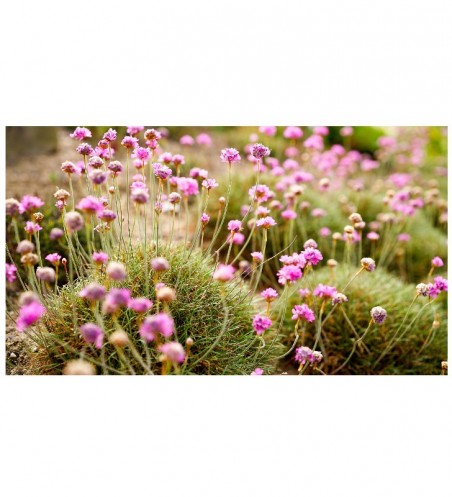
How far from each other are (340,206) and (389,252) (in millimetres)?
464

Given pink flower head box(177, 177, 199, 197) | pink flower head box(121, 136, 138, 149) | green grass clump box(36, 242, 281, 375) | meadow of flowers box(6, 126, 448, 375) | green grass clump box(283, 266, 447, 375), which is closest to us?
meadow of flowers box(6, 126, 448, 375)

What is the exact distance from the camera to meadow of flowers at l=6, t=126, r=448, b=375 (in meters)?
1.59

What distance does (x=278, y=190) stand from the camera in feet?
9.88

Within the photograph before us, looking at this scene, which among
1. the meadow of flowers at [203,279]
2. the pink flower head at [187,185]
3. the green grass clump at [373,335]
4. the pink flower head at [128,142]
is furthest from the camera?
the green grass clump at [373,335]

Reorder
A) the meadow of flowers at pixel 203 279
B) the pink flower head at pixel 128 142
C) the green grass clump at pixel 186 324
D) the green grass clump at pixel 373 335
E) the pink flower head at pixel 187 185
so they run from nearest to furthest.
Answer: the meadow of flowers at pixel 203 279, the green grass clump at pixel 186 324, the pink flower head at pixel 128 142, the pink flower head at pixel 187 185, the green grass clump at pixel 373 335

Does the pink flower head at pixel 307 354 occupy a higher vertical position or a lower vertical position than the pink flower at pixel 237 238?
lower

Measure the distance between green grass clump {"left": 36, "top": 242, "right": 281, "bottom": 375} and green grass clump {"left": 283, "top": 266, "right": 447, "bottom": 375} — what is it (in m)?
0.39

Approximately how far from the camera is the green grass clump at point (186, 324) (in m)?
1.69

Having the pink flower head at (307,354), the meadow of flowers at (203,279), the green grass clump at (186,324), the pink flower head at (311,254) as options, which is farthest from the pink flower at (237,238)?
the pink flower head at (307,354)

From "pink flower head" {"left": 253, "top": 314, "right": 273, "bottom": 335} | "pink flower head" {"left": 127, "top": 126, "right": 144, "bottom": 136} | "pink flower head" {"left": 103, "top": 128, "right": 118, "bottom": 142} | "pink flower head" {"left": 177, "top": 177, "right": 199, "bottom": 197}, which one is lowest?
"pink flower head" {"left": 253, "top": 314, "right": 273, "bottom": 335}

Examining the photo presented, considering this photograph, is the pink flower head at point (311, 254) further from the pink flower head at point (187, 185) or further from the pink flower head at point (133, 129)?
the pink flower head at point (133, 129)

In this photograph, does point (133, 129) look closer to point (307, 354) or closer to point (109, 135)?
point (109, 135)

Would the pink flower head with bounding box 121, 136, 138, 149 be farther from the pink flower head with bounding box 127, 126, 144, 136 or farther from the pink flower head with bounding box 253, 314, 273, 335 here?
the pink flower head with bounding box 253, 314, 273, 335

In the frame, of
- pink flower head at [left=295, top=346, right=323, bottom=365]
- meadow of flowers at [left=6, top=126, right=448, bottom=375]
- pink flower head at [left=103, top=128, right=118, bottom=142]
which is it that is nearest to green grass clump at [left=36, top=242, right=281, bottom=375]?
meadow of flowers at [left=6, top=126, right=448, bottom=375]
